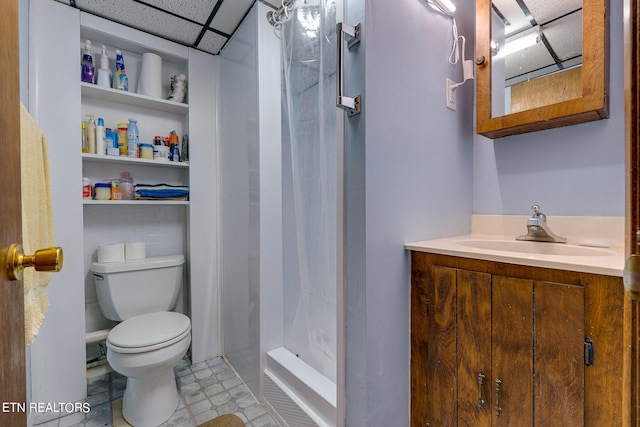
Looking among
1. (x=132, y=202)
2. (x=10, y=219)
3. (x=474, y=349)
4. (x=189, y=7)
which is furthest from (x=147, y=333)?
(x=189, y=7)

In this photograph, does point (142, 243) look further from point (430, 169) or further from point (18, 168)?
point (430, 169)

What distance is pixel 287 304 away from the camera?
1.56 meters

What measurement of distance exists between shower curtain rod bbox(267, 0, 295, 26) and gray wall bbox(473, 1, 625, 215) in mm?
1137

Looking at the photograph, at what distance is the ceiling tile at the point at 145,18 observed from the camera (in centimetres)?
149

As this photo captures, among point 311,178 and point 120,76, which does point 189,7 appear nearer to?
point 120,76

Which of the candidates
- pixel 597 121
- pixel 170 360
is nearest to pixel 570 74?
pixel 597 121

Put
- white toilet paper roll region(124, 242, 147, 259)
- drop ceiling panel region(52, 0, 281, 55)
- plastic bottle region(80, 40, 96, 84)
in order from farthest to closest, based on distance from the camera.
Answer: white toilet paper roll region(124, 242, 147, 259), plastic bottle region(80, 40, 96, 84), drop ceiling panel region(52, 0, 281, 55)

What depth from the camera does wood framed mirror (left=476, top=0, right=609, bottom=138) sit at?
0.95 m

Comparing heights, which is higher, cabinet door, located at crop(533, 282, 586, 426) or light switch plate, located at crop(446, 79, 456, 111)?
light switch plate, located at crop(446, 79, 456, 111)

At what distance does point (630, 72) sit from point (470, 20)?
1.29 meters

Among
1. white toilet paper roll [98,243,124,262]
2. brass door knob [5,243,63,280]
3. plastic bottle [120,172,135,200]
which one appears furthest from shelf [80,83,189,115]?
brass door knob [5,243,63,280]

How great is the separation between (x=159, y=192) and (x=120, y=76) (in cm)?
73

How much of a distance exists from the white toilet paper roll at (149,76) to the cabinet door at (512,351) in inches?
83.5

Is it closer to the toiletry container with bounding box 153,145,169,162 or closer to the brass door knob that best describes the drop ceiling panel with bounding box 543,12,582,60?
the brass door knob
